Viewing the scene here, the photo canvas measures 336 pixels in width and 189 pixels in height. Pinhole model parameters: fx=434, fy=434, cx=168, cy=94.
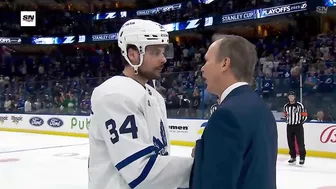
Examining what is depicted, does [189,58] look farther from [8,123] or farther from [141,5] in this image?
[8,123]

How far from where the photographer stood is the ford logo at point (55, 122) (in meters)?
13.6

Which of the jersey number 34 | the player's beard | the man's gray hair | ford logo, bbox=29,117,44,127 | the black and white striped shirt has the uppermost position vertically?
the man's gray hair

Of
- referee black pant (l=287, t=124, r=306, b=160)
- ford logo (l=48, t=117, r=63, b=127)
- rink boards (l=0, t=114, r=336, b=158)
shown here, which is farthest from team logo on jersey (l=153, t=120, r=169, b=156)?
ford logo (l=48, t=117, r=63, b=127)

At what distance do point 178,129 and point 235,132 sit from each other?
9.69 metres

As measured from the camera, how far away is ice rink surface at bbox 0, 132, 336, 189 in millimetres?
5691

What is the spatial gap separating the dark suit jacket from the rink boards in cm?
768

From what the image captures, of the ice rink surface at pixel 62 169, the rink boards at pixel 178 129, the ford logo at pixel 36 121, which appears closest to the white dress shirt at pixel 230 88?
the ice rink surface at pixel 62 169

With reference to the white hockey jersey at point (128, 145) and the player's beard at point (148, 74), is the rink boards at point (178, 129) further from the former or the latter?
the white hockey jersey at point (128, 145)

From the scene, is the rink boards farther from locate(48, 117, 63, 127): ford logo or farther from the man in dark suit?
the man in dark suit

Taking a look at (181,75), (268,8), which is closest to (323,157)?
(181,75)

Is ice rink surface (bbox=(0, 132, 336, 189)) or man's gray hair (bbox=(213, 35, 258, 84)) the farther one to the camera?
ice rink surface (bbox=(0, 132, 336, 189))

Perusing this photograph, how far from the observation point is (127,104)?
1432 millimetres

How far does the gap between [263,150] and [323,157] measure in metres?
7.84

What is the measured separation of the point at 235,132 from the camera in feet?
3.89
